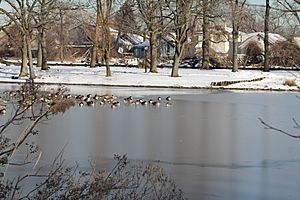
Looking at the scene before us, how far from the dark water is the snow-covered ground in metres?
14.3

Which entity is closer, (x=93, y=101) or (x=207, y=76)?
(x=93, y=101)

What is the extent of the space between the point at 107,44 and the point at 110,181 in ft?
114

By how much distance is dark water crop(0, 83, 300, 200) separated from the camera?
9.70m

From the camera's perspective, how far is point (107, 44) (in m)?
40.1

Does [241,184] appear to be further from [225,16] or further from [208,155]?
[225,16]

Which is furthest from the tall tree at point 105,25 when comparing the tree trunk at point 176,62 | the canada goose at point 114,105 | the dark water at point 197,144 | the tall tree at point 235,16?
the dark water at point 197,144

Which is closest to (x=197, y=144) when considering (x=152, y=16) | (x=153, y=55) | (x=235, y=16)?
(x=152, y=16)

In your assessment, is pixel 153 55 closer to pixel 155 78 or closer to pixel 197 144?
pixel 155 78

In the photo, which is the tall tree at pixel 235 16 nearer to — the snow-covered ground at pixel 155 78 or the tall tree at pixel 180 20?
the snow-covered ground at pixel 155 78

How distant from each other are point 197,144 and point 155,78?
978 inches

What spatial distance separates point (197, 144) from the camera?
13.5 m

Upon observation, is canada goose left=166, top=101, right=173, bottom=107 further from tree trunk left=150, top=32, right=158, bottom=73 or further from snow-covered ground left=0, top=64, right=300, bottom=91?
tree trunk left=150, top=32, right=158, bottom=73

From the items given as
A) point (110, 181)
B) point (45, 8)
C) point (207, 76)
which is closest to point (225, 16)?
point (207, 76)

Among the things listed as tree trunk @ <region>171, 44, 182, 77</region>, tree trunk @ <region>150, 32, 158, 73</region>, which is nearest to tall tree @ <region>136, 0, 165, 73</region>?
tree trunk @ <region>150, 32, 158, 73</region>
